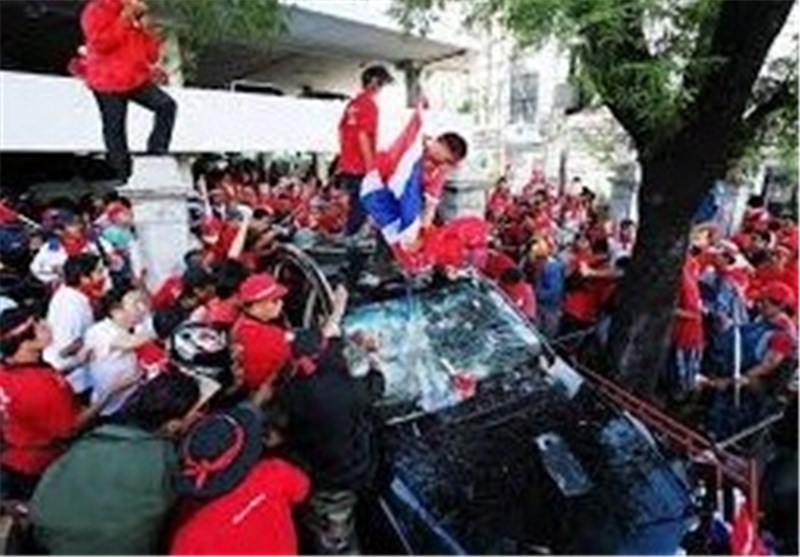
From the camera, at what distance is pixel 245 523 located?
3.85 m

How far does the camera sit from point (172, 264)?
31.6 feet

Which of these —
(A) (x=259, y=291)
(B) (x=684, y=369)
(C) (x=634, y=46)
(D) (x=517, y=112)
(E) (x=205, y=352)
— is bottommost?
(D) (x=517, y=112)

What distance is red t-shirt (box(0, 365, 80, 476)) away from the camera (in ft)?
16.7

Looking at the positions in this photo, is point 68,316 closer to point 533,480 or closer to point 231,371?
point 231,371

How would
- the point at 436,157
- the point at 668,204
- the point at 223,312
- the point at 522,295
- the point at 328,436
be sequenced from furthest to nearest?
the point at 522,295 < the point at 668,204 < the point at 436,157 < the point at 223,312 < the point at 328,436

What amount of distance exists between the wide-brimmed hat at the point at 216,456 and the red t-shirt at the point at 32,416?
1.32 m

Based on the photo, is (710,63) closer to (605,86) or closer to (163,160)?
(605,86)

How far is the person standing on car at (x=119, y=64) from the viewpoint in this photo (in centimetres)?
708

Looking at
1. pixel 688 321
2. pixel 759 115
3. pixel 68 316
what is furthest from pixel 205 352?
pixel 759 115

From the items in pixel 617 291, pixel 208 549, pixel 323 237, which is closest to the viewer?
pixel 208 549

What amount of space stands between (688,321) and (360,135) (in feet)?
10.1

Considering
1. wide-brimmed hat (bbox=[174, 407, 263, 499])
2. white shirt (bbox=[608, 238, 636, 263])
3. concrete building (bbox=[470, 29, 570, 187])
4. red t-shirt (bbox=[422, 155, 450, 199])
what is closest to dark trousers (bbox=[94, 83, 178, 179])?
red t-shirt (bbox=[422, 155, 450, 199])

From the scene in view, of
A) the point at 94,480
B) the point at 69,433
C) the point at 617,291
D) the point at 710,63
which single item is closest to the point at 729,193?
the point at 617,291

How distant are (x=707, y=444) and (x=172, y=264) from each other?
208 inches
